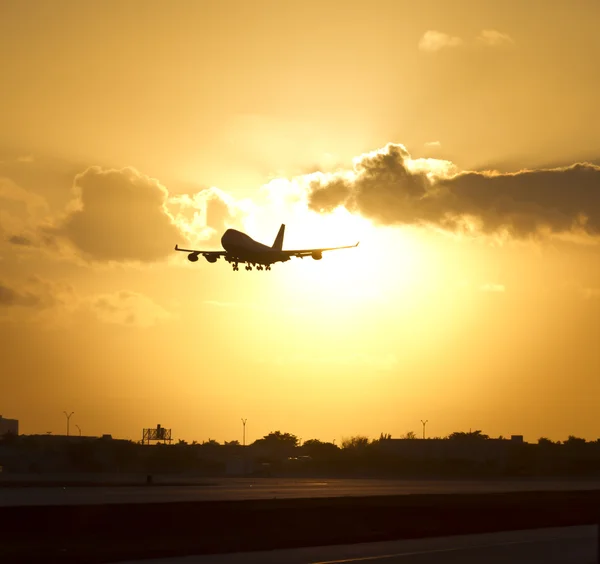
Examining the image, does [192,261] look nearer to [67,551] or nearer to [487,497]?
[487,497]

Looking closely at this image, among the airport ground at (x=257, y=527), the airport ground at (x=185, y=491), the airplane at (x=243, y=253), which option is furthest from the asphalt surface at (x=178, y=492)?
the airplane at (x=243, y=253)

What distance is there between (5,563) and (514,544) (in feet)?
79.6

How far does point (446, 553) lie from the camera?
146 feet

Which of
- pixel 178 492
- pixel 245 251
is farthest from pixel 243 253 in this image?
pixel 178 492

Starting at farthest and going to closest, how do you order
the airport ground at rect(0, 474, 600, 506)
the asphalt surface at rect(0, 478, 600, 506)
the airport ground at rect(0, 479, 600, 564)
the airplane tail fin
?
1. the airplane tail fin
2. the airport ground at rect(0, 474, 600, 506)
3. the asphalt surface at rect(0, 478, 600, 506)
4. the airport ground at rect(0, 479, 600, 564)

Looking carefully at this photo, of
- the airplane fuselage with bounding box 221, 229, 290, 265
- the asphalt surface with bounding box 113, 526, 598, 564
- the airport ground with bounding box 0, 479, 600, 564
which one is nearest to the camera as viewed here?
the asphalt surface with bounding box 113, 526, 598, 564

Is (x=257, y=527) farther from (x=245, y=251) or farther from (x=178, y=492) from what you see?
(x=178, y=492)

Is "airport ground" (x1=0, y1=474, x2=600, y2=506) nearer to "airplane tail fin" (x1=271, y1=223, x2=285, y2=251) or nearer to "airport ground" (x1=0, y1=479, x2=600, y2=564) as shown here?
"airport ground" (x1=0, y1=479, x2=600, y2=564)

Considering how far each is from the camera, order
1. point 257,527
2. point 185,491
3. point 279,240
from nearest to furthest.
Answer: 1. point 257,527
2. point 185,491
3. point 279,240

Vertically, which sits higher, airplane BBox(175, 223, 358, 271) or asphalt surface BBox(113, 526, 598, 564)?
airplane BBox(175, 223, 358, 271)

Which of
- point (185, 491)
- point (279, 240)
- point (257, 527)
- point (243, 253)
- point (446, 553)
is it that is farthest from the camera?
point (279, 240)

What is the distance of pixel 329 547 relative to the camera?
49938 mm

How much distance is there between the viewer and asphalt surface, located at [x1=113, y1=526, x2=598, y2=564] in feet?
136

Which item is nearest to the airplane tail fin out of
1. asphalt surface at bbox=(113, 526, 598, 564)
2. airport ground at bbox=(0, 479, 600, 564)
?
airport ground at bbox=(0, 479, 600, 564)
